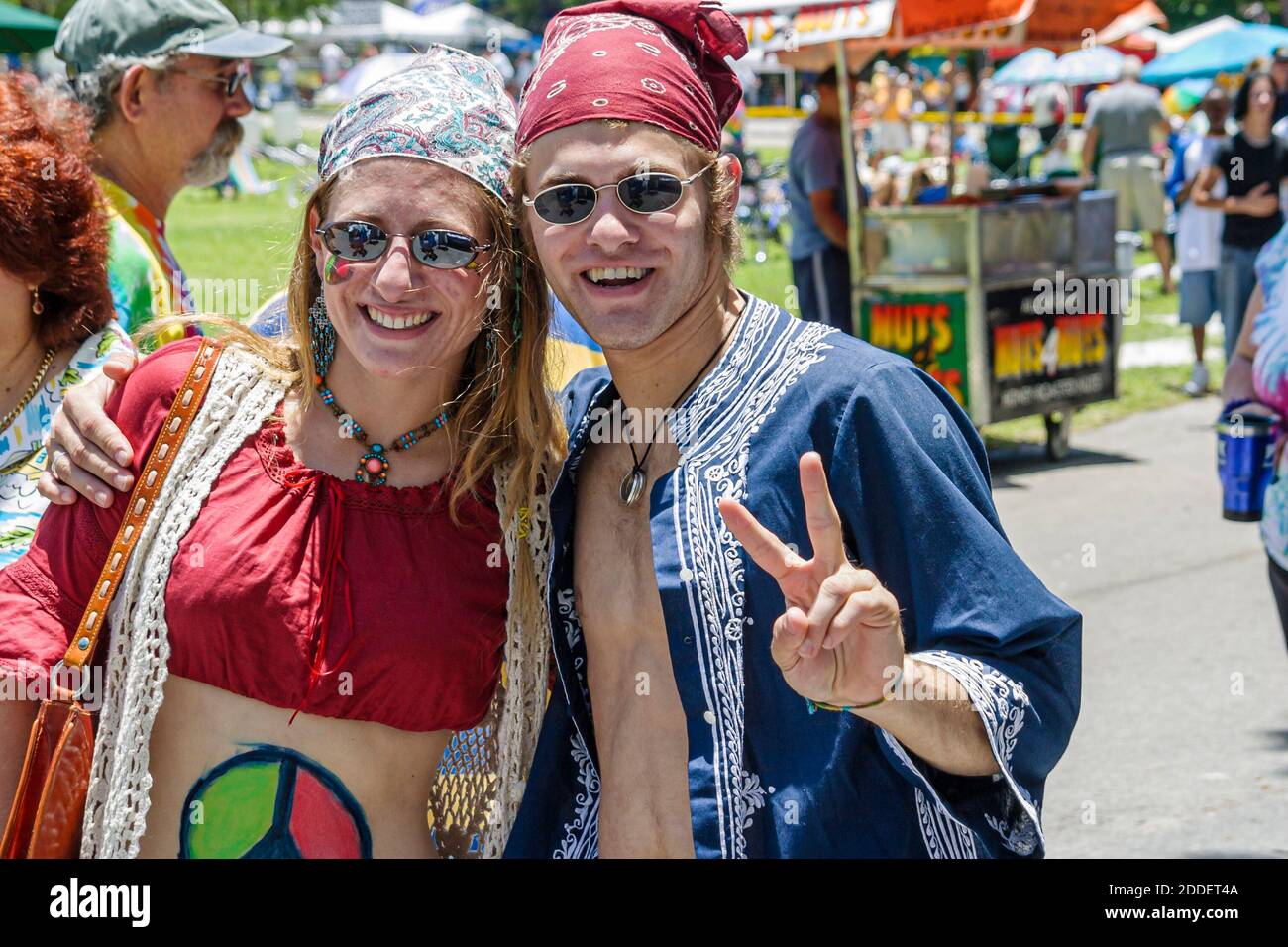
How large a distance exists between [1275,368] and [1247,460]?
9.4 inches

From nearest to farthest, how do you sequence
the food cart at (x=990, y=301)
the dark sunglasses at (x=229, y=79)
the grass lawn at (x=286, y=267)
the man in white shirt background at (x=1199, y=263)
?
the grass lawn at (x=286, y=267) → the dark sunglasses at (x=229, y=79) → the food cart at (x=990, y=301) → the man in white shirt background at (x=1199, y=263)

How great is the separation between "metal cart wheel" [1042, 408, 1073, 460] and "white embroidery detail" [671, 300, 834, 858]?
306 inches

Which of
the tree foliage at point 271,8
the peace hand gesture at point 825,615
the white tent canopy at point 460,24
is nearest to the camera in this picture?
the peace hand gesture at point 825,615

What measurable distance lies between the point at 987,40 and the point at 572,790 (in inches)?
327

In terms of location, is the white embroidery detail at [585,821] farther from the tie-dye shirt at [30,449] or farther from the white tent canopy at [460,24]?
the white tent canopy at [460,24]

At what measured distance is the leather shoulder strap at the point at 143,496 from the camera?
7.38ft

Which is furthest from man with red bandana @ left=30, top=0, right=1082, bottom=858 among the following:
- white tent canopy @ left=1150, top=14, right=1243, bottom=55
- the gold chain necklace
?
white tent canopy @ left=1150, top=14, right=1243, bottom=55

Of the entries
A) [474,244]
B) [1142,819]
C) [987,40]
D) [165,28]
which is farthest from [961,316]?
[474,244]

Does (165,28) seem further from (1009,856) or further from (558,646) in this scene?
(1009,856)

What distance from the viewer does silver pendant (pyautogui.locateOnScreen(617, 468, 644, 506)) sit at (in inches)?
90.3

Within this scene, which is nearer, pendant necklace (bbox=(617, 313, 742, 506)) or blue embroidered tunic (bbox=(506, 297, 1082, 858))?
blue embroidered tunic (bbox=(506, 297, 1082, 858))

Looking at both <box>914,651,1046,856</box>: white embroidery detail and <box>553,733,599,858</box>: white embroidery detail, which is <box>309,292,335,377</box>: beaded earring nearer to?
<box>553,733,599,858</box>: white embroidery detail

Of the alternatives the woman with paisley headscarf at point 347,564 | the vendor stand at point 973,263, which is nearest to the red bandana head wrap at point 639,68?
the woman with paisley headscarf at point 347,564

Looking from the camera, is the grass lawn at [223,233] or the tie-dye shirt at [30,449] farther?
the grass lawn at [223,233]
